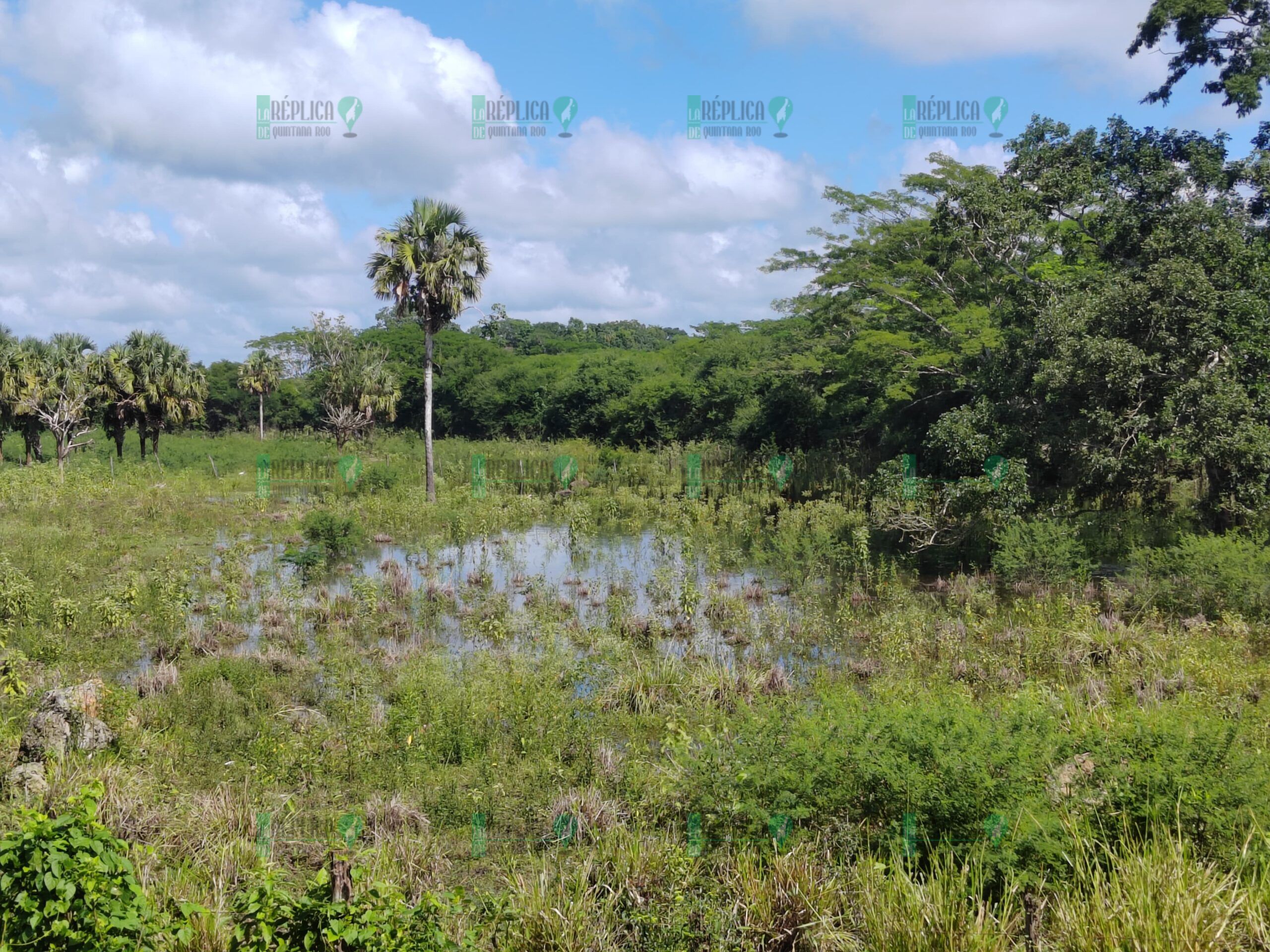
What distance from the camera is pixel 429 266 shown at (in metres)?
23.5

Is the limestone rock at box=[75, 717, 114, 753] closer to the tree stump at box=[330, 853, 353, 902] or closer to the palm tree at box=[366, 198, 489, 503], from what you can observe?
the tree stump at box=[330, 853, 353, 902]

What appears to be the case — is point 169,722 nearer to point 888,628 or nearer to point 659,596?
point 659,596

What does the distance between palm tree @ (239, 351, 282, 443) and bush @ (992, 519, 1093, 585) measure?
37.9 meters

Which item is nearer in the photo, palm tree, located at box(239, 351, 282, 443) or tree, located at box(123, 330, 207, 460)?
tree, located at box(123, 330, 207, 460)

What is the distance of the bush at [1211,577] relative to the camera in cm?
1052

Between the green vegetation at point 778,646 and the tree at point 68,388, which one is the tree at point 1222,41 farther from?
the tree at point 68,388

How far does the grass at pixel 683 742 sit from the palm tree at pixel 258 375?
98.6 feet

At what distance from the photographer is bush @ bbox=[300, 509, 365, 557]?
1672cm

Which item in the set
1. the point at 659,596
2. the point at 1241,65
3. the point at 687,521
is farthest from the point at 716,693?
the point at 1241,65

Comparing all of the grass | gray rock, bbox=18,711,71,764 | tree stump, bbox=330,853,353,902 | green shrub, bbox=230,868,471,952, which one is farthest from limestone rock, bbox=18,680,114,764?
tree stump, bbox=330,853,353,902

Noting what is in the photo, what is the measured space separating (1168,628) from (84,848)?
409 inches

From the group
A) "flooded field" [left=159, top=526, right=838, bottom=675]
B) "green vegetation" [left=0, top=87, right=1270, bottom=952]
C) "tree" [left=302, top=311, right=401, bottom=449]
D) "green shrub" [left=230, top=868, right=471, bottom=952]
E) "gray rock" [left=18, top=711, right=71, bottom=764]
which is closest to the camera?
"green shrub" [left=230, top=868, right=471, bottom=952]

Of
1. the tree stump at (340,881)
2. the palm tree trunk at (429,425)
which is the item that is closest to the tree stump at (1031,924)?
the tree stump at (340,881)

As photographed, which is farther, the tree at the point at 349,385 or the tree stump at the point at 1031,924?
the tree at the point at 349,385
